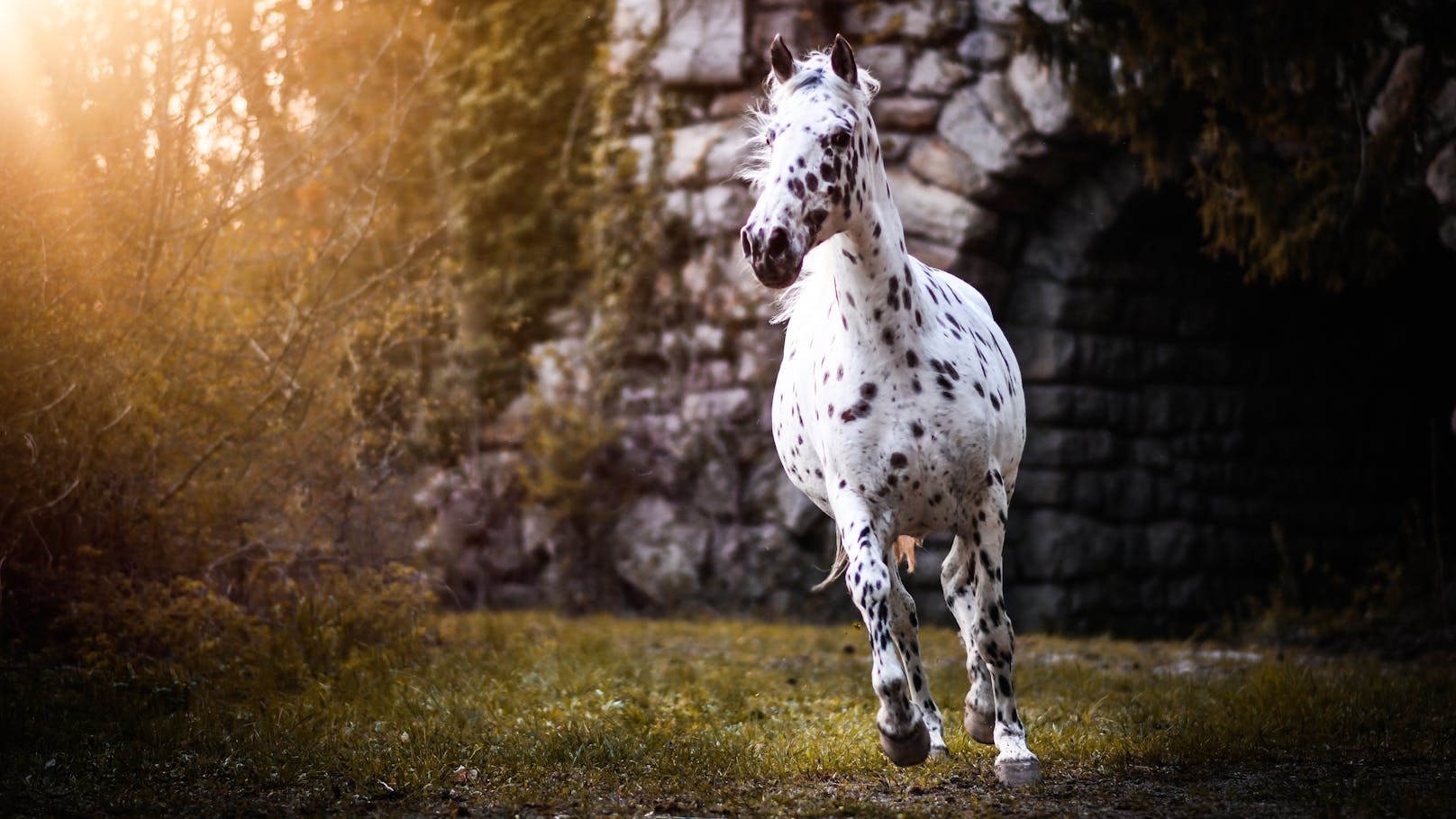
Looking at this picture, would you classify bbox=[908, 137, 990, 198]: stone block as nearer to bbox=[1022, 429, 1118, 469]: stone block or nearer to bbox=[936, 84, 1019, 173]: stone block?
bbox=[936, 84, 1019, 173]: stone block

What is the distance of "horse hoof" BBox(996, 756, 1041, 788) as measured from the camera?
4133 millimetres

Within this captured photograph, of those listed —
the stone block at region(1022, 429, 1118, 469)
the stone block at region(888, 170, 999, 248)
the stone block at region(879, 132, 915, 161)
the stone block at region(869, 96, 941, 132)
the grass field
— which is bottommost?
the grass field

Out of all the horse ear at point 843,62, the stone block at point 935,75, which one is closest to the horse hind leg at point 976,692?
the horse ear at point 843,62

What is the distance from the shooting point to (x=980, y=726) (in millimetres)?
4441

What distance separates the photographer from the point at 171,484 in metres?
6.57

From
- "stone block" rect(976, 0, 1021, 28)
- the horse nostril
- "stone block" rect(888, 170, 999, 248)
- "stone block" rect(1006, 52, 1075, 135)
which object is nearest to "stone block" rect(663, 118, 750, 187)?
"stone block" rect(888, 170, 999, 248)

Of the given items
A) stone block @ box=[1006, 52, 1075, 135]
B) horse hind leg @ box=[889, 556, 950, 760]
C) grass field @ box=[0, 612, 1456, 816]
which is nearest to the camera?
grass field @ box=[0, 612, 1456, 816]

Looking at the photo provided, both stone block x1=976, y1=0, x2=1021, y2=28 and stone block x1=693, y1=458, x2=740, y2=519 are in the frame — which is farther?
stone block x1=693, y1=458, x2=740, y2=519

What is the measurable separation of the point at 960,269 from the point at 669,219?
7.92 ft

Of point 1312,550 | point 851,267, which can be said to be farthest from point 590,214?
point 851,267

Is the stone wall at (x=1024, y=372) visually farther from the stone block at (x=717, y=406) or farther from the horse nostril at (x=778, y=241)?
the horse nostril at (x=778, y=241)

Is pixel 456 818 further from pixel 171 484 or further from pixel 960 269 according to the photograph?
A: pixel 960 269

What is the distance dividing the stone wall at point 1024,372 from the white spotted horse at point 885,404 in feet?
16.8

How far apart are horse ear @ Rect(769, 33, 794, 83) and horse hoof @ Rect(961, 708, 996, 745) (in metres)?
2.08
